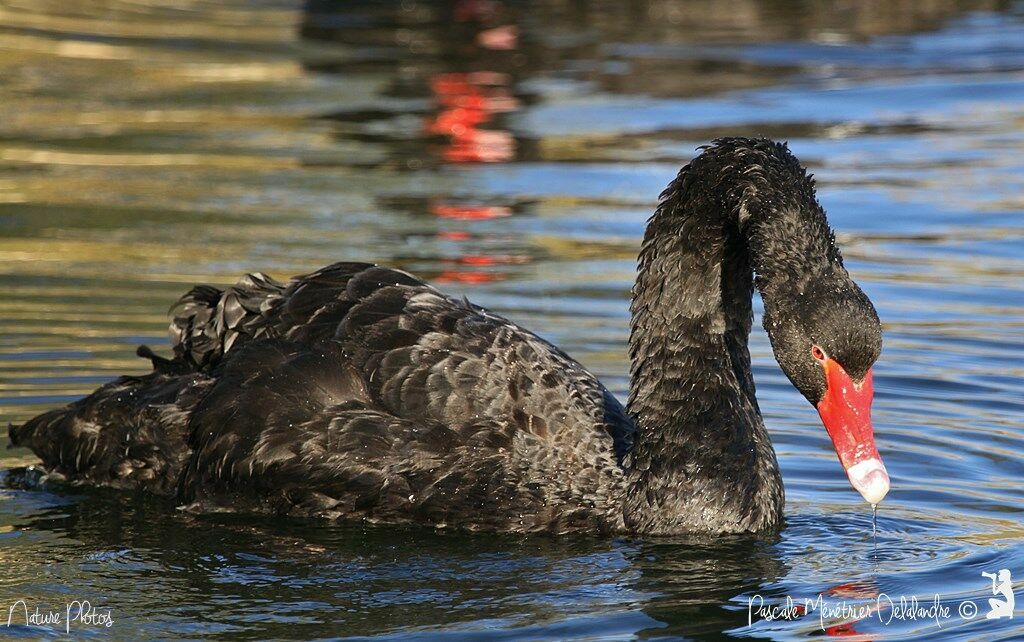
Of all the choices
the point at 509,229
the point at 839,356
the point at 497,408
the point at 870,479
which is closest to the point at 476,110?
the point at 509,229

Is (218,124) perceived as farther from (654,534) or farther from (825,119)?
(654,534)

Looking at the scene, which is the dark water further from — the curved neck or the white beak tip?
the white beak tip

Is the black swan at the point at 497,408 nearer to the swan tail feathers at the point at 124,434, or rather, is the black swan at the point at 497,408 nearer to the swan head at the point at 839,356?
the swan tail feathers at the point at 124,434

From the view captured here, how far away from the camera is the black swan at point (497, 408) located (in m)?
7.82

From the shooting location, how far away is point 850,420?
7.03 metres

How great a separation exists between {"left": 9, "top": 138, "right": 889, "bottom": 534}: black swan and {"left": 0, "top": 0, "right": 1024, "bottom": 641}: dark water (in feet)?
0.58

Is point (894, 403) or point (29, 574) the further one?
point (894, 403)

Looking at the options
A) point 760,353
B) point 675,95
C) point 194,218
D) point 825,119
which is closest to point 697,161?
point 760,353

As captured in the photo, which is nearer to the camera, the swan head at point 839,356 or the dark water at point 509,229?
the swan head at point 839,356

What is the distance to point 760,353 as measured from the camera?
11.1 meters

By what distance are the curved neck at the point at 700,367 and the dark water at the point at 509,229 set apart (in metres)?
0.20

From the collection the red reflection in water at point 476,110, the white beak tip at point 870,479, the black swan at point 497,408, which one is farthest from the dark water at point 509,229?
the white beak tip at point 870,479

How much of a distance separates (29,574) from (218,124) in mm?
11454

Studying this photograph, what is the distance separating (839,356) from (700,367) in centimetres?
122
